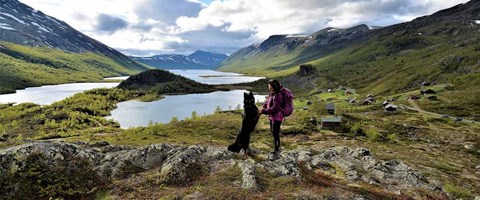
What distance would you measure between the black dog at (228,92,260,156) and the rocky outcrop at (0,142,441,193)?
942 mm

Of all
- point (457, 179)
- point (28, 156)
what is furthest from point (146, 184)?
point (457, 179)

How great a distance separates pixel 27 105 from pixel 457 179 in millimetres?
184367

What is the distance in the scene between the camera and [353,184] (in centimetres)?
1830

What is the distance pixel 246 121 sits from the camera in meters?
19.5

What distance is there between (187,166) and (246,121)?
14.4ft

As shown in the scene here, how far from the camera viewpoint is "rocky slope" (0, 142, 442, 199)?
1573 centimetres

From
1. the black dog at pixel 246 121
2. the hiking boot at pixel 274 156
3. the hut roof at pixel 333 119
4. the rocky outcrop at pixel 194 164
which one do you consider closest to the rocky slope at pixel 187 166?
the rocky outcrop at pixel 194 164

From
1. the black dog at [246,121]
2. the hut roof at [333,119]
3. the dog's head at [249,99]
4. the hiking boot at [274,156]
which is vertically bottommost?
the hut roof at [333,119]

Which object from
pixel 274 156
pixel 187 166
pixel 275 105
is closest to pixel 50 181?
pixel 187 166

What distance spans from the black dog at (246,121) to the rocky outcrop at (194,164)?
94 centimetres

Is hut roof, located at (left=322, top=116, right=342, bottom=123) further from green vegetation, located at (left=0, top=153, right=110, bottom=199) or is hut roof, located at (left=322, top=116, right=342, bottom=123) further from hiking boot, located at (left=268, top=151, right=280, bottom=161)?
green vegetation, located at (left=0, top=153, right=110, bottom=199)

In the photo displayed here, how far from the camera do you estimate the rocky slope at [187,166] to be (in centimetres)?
1573

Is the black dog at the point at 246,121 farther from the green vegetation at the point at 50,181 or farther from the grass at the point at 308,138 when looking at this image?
the green vegetation at the point at 50,181

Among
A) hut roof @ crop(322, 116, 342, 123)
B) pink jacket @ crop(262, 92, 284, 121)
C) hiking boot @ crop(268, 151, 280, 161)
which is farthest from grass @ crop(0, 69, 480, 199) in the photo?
pink jacket @ crop(262, 92, 284, 121)
